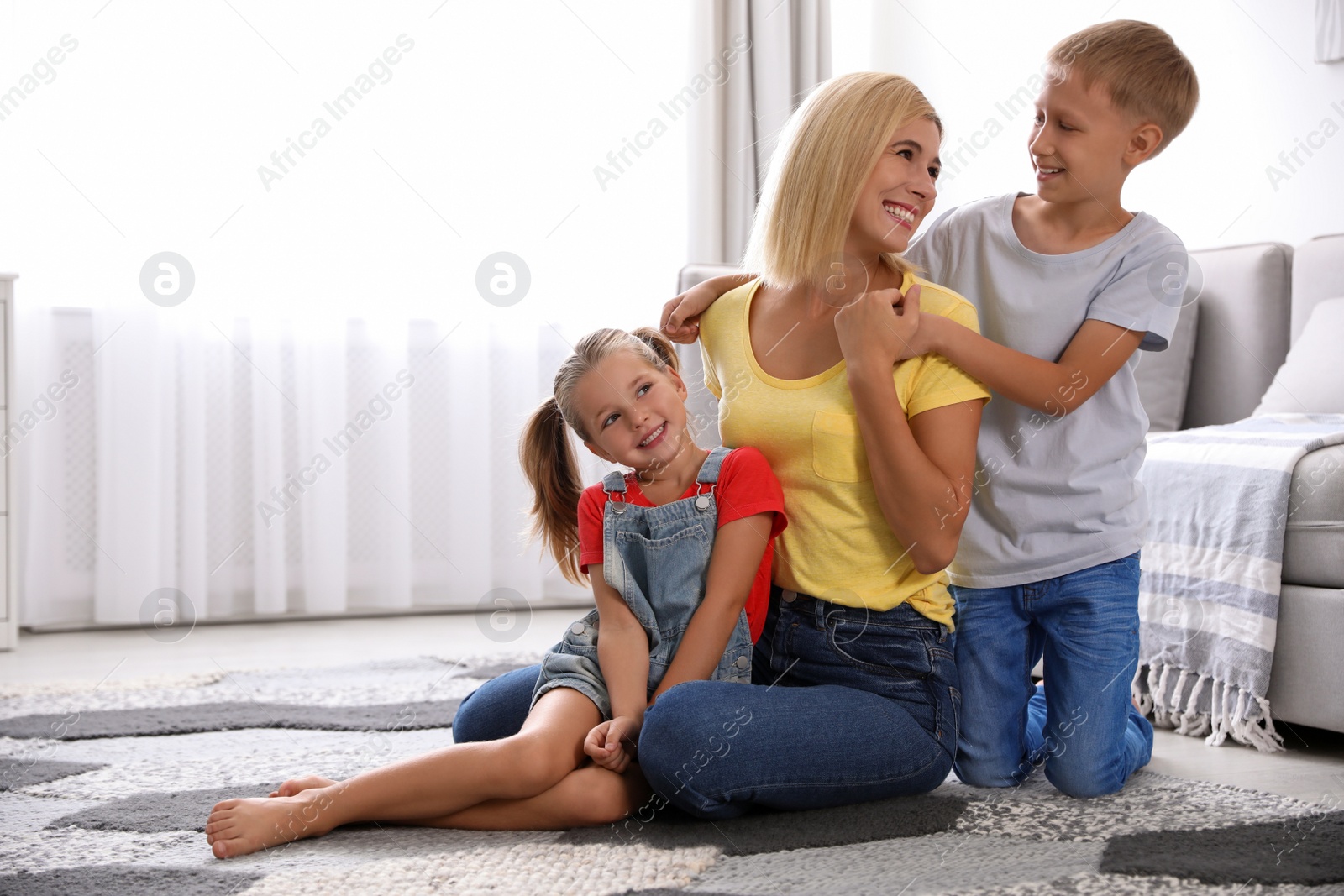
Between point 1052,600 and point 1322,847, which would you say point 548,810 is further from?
point 1322,847

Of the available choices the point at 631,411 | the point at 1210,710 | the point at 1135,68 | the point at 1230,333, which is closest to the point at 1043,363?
the point at 1135,68

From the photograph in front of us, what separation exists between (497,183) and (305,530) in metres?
0.98

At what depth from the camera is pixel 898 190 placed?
125cm

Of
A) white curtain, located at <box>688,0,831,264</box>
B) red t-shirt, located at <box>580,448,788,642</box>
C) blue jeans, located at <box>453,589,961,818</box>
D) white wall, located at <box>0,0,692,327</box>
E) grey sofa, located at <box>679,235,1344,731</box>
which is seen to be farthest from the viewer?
white curtain, located at <box>688,0,831,264</box>

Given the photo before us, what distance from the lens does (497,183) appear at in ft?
9.56

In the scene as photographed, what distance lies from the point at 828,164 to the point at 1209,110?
67.6 inches

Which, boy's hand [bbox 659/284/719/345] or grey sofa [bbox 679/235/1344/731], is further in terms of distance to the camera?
grey sofa [bbox 679/235/1344/731]

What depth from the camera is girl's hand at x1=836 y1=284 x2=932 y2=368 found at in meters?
1.18

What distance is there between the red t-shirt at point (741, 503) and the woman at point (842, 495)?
0.02m

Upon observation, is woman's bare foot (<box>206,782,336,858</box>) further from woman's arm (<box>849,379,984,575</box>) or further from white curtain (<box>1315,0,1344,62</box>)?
white curtain (<box>1315,0,1344,62</box>)

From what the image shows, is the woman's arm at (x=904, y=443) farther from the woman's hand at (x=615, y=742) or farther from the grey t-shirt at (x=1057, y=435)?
the woman's hand at (x=615, y=742)

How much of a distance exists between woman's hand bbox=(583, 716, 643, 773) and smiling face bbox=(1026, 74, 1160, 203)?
781 mm

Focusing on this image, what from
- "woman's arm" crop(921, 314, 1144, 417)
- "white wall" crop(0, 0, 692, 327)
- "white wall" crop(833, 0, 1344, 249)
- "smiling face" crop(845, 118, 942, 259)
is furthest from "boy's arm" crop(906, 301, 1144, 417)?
"white wall" crop(0, 0, 692, 327)

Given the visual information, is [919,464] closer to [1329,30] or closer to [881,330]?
[881,330]
